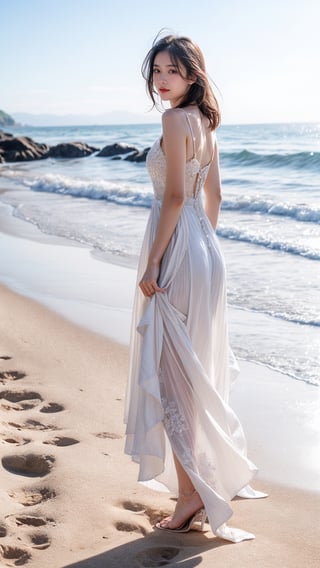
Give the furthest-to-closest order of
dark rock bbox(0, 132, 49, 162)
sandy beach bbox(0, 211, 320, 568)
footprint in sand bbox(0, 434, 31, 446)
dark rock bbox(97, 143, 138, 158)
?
dark rock bbox(97, 143, 138, 158), dark rock bbox(0, 132, 49, 162), footprint in sand bbox(0, 434, 31, 446), sandy beach bbox(0, 211, 320, 568)

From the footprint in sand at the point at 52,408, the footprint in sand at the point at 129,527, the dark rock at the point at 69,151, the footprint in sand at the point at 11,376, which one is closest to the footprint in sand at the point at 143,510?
the footprint in sand at the point at 129,527

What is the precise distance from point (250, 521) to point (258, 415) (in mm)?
1212

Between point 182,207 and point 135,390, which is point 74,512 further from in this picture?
point 182,207

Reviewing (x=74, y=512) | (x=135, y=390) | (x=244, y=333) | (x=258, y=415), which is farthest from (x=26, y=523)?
(x=244, y=333)

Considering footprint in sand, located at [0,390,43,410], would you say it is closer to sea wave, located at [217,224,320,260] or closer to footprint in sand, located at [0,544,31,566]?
footprint in sand, located at [0,544,31,566]

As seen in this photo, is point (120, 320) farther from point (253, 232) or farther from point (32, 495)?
point (253, 232)

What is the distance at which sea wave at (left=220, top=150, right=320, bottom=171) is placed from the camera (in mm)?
22812

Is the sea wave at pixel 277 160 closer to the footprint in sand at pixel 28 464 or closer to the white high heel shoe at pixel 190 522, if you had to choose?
the footprint in sand at pixel 28 464

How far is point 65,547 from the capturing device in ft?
10.1

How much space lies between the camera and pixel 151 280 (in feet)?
10.8

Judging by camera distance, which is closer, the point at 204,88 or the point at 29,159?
the point at 204,88

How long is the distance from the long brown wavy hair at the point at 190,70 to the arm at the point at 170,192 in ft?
0.59

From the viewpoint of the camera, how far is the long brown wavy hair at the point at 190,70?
10.7 feet

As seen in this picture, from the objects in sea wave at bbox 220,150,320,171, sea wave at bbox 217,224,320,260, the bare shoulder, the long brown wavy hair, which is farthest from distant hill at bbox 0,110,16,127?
the bare shoulder
